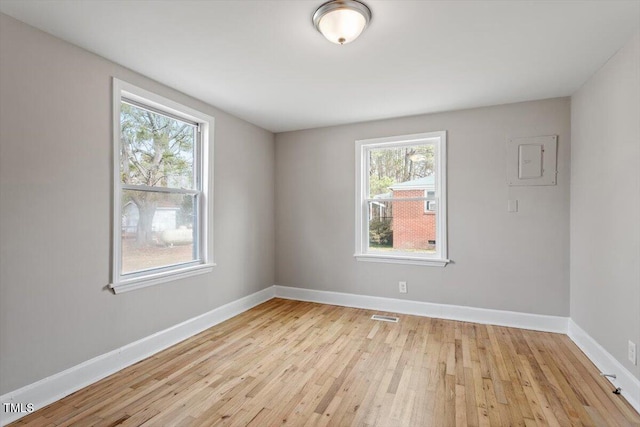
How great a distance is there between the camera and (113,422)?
1913 millimetres

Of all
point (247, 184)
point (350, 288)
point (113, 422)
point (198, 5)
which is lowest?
point (113, 422)

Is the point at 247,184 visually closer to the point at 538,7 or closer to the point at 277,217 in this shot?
the point at 277,217

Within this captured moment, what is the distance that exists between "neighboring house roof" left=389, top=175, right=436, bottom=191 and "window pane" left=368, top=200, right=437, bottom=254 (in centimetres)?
18

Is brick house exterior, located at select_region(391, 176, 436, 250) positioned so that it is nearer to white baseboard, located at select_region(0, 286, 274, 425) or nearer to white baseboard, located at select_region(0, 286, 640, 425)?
white baseboard, located at select_region(0, 286, 640, 425)

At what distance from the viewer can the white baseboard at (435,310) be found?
3.37 metres

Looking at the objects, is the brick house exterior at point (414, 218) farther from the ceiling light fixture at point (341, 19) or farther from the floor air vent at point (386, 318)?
the ceiling light fixture at point (341, 19)

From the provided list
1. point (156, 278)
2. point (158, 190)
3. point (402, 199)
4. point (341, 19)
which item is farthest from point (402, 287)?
point (341, 19)

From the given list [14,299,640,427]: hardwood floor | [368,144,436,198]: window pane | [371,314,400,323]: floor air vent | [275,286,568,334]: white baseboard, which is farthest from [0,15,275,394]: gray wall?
[368,144,436,198]: window pane

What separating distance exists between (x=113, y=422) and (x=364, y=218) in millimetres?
3192

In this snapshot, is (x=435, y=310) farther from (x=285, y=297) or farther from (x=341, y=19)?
(x=341, y=19)

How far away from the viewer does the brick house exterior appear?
3930mm

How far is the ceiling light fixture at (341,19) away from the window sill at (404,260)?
2.66 meters

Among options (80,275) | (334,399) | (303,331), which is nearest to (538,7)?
(334,399)

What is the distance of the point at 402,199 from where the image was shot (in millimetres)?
4051
